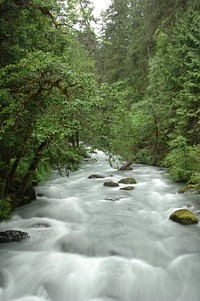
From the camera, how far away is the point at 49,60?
201 inches

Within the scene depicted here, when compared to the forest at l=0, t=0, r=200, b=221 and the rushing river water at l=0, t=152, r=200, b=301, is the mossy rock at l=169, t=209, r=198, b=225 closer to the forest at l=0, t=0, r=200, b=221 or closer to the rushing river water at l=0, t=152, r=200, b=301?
the rushing river water at l=0, t=152, r=200, b=301

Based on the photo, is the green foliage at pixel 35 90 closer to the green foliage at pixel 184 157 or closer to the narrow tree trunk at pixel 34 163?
the narrow tree trunk at pixel 34 163

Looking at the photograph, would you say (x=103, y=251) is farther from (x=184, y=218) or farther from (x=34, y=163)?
(x=34, y=163)

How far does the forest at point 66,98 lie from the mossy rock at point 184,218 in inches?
46.8

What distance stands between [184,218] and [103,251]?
8.55 ft

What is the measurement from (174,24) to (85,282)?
13.4 meters

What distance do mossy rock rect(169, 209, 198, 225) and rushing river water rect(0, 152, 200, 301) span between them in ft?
0.54

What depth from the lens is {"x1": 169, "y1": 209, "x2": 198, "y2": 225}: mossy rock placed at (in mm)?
7391

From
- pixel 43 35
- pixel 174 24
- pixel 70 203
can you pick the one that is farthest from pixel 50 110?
pixel 174 24

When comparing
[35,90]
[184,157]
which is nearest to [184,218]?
[184,157]

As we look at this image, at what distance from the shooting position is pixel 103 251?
6379 millimetres

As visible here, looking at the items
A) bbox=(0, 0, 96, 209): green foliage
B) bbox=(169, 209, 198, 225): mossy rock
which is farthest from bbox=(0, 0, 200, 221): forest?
bbox=(169, 209, 198, 225): mossy rock

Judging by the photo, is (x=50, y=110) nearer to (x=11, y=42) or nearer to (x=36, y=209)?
(x=11, y=42)

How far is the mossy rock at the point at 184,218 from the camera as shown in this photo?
7.39 meters
